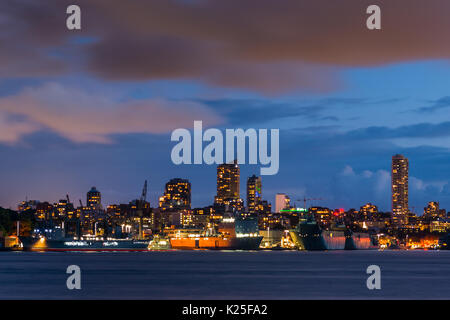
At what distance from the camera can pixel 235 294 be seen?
282 feet

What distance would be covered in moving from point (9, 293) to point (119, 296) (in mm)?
13809

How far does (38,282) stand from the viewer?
109m

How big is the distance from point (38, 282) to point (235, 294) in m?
37.1
